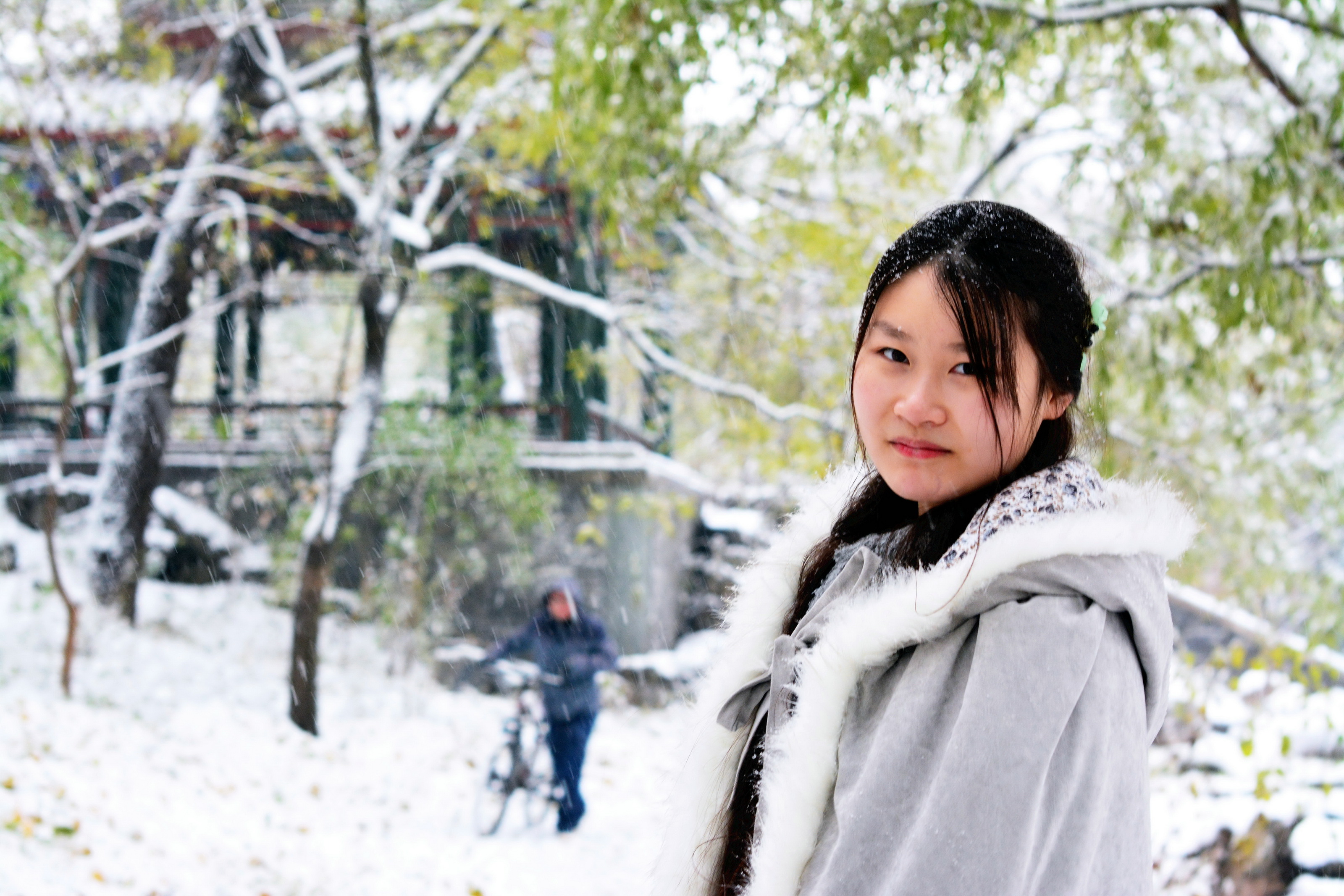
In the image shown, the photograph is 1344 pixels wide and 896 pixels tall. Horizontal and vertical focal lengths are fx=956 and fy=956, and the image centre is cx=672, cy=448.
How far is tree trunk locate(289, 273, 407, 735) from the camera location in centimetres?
663

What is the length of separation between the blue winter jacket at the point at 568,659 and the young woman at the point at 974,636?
479 cm

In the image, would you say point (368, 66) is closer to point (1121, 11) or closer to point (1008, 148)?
point (1008, 148)

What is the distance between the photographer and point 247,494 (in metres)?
9.37

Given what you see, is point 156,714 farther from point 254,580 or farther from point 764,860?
point 764,860

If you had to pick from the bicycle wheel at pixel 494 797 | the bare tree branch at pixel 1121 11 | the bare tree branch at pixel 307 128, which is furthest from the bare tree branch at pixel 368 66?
the bare tree branch at pixel 1121 11

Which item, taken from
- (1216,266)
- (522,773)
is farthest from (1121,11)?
(522,773)

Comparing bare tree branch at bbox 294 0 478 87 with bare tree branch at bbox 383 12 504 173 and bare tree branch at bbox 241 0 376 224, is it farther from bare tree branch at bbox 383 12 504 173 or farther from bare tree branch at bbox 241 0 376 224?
bare tree branch at bbox 241 0 376 224

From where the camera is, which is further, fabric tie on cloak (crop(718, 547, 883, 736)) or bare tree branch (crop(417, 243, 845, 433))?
bare tree branch (crop(417, 243, 845, 433))

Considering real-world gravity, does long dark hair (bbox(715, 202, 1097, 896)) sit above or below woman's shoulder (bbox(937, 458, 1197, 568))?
above

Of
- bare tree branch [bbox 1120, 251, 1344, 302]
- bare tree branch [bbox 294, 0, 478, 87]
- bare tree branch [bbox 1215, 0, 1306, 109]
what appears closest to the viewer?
bare tree branch [bbox 1215, 0, 1306, 109]

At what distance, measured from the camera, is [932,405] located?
946 mm

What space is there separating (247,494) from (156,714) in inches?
125

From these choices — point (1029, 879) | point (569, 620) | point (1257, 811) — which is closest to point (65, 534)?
point (569, 620)

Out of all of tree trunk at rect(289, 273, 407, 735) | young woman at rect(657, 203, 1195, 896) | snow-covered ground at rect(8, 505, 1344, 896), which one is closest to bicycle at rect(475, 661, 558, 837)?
snow-covered ground at rect(8, 505, 1344, 896)
